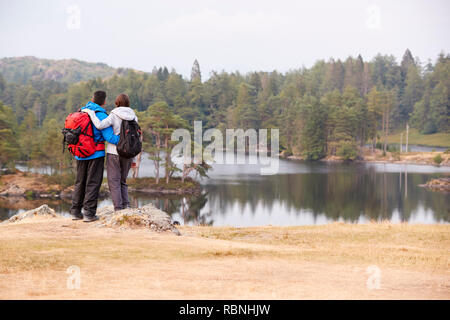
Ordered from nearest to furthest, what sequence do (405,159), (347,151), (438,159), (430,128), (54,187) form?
1. (54,187)
2. (438,159)
3. (405,159)
4. (347,151)
5. (430,128)

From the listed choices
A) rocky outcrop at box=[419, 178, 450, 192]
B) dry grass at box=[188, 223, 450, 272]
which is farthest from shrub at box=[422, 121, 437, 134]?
dry grass at box=[188, 223, 450, 272]

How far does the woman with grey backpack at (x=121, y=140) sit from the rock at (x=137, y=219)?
47cm

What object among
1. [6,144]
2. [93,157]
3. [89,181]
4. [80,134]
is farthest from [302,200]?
[80,134]

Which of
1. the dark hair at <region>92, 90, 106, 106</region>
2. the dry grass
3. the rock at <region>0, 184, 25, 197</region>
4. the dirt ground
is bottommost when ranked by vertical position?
the rock at <region>0, 184, 25, 197</region>

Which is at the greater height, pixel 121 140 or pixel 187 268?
pixel 121 140

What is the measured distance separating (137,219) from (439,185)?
46187mm

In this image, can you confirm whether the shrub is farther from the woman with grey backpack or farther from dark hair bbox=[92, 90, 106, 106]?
dark hair bbox=[92, 90, 106, 106]

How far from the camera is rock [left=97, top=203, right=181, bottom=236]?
9625mm

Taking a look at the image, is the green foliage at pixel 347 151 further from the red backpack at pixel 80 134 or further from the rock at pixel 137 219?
the red backpack at pixel 80 134

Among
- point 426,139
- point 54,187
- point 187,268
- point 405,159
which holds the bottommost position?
point 54,187

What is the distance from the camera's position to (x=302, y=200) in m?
40.7

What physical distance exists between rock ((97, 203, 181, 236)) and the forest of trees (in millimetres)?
45448

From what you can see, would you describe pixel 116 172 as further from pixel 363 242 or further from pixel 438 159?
pixel 438 159

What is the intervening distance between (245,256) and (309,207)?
1179 inches
